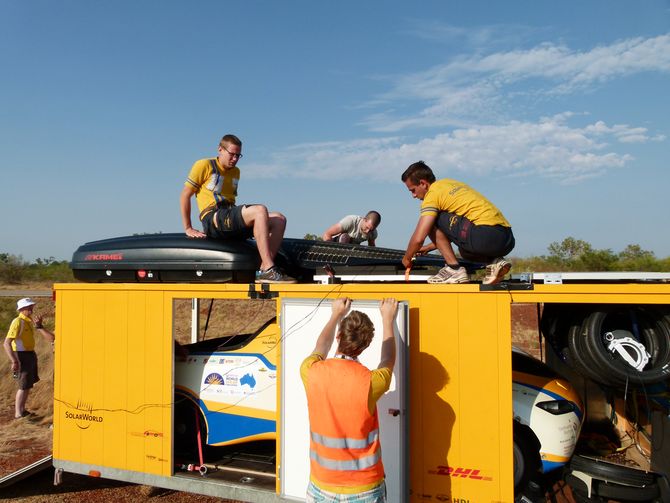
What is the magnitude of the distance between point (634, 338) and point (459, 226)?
4.92 ft

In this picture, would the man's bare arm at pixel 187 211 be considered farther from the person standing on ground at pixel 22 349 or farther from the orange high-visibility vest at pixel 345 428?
the person standing on ground at pixel 22 349

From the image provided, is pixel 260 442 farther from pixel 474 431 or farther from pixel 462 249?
pixel 462 249

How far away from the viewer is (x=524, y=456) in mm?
4312

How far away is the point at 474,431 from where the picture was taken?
12.3ft

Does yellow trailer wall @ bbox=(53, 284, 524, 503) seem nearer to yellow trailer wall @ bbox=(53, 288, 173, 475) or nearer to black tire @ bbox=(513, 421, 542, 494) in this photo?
yellow trailer wall @ bbox=(53, 288, 173, 475)

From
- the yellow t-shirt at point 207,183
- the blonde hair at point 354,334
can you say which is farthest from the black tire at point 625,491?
the yellow t-shirt at point 207,183

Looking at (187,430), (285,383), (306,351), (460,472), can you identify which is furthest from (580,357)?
(187,430)

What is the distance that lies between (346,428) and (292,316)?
137cm

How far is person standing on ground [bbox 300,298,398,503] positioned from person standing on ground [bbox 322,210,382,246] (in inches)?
123

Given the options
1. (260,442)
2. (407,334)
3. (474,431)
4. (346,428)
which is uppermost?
(407,334)

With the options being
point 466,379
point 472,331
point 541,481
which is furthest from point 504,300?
point 541,481

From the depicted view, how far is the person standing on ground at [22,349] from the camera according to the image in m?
8.69

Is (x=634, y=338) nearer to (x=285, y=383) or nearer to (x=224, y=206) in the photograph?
(x=285, y=383)

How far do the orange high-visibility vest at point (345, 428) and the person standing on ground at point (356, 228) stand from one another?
10.7ft
